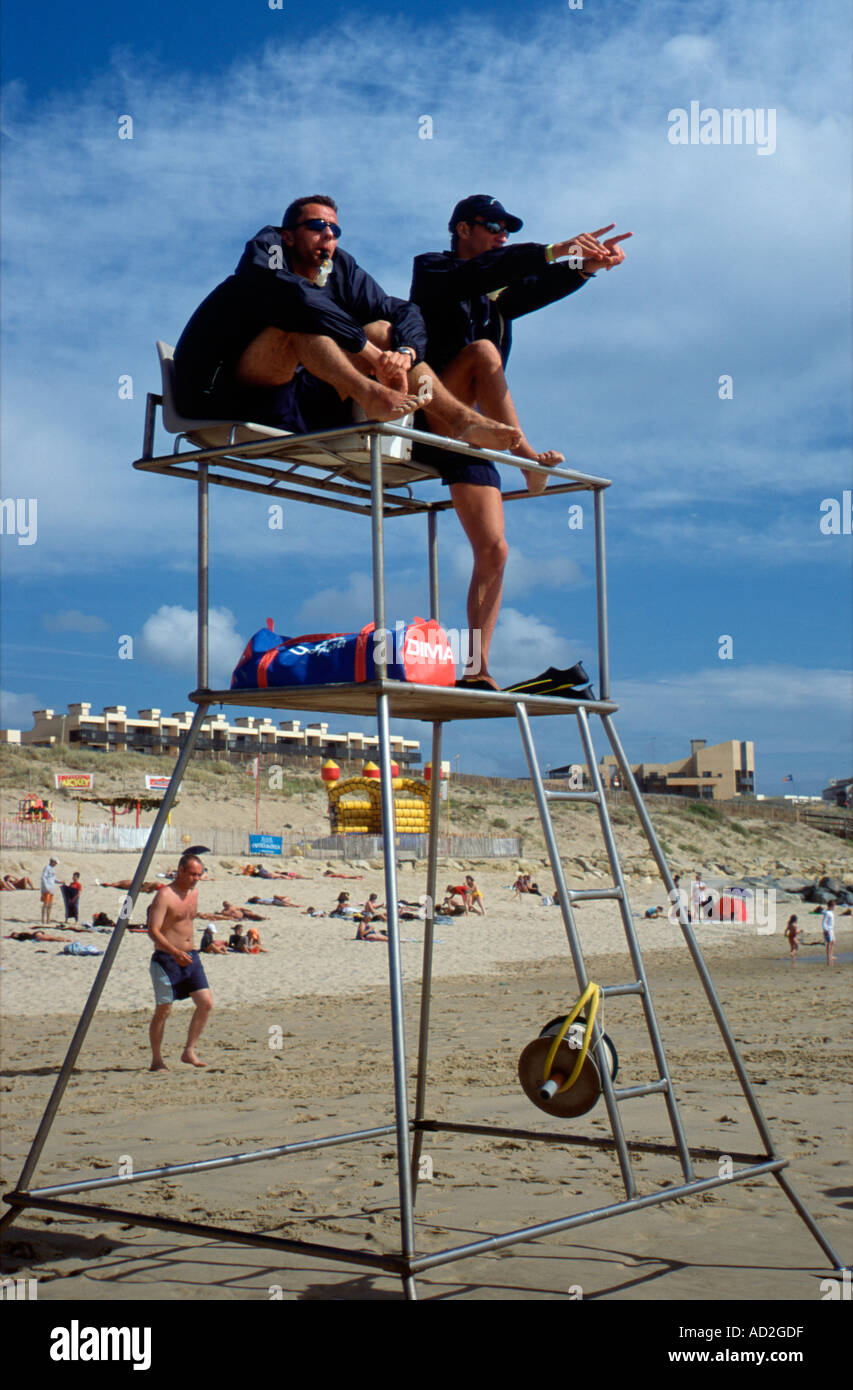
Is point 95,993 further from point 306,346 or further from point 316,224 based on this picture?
point 316,224

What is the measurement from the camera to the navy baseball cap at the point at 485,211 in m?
4.75

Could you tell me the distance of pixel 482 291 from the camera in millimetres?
4664

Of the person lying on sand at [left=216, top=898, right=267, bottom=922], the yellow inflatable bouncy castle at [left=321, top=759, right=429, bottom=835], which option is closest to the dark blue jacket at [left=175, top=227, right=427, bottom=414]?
the person lying on sand at [left=216, top=898, right=267, bottom=922]

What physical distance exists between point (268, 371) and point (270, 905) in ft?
84.8

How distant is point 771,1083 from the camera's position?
10.2m

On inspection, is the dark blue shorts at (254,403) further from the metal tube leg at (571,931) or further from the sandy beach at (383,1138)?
the sandy beach at (383,1138)

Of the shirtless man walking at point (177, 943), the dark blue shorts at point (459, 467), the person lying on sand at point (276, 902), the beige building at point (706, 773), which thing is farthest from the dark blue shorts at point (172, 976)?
the beige building at point (706, 773)

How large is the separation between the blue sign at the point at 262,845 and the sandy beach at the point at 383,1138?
16.0m

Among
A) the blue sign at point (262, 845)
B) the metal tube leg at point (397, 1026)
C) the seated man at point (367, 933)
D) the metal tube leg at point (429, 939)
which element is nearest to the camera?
the metal tube leg at point (397, 1026)

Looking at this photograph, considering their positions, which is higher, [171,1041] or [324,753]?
[324,753]

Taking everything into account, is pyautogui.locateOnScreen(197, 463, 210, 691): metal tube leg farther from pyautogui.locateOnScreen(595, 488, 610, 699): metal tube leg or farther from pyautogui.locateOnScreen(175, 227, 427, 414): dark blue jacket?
pyautogui.locateOnScreen(595, 488, 610, 699): metal tube leg

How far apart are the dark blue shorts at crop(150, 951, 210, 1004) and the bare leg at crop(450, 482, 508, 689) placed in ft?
22.4

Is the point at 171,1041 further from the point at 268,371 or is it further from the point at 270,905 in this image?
the point at 270,905
